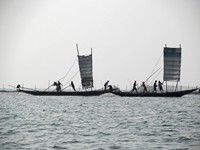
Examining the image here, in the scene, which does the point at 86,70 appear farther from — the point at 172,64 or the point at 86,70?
the point at 172,64

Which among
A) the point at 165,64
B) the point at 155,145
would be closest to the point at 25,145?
the point at 155,145

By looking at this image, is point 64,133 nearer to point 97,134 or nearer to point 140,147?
point 97,134

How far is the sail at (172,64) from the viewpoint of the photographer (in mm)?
57031

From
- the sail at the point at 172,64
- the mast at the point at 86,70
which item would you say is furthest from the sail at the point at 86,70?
the sail at the point at 172,64

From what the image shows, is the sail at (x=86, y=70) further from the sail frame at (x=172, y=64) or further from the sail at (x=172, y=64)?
the sail at (x=172, y=64)

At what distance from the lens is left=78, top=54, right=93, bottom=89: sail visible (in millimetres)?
59534

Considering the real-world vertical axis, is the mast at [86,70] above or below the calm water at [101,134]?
above

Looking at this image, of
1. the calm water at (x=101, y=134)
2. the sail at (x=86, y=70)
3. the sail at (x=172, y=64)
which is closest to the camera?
the calm water at (x=101, y=134)

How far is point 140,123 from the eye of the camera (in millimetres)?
23641

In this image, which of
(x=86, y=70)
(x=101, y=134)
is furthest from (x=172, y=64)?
(x=101, y=134)

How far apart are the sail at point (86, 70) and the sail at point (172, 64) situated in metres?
10.1

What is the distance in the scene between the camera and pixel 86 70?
60.3 metres

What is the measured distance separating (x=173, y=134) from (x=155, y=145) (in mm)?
3147

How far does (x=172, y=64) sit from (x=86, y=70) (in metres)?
11.5
